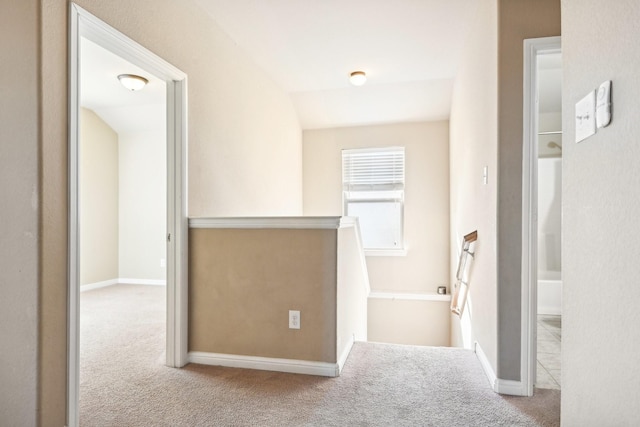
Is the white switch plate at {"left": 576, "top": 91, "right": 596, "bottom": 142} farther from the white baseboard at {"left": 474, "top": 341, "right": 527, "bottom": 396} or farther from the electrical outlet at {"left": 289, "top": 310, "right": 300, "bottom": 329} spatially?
the electrical outlet at {"left": 289, "top": 310, "right": 300, "bottom": 329}

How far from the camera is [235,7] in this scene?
2.53 meters

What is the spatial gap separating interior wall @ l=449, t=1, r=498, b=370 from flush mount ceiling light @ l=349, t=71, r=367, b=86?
940 mm

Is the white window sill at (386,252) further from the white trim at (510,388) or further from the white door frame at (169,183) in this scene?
the white door frame at (169,183)

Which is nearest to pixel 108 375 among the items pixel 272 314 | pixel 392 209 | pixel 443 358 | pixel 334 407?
pixel 272 314

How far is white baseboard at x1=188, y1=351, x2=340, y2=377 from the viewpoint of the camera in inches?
Answer: 87.3

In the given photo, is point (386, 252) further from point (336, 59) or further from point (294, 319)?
point (294, 319)

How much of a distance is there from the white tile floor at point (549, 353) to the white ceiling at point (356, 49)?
8.30ft

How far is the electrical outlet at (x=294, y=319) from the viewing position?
2.28m

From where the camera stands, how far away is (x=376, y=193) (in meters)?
5.00

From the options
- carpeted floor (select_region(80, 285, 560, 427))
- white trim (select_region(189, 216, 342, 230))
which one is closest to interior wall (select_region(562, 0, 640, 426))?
carpeted floor (select_region(80, 285, 560, 427))

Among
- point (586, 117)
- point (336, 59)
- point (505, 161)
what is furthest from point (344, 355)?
point (336, 59)

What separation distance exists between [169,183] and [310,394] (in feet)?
5.11

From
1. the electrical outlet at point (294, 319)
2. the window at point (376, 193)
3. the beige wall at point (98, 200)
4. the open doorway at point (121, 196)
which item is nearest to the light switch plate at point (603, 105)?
the electrical outlet at point (294, 319)

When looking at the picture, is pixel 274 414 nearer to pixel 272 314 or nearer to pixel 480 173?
pixel 272 314
